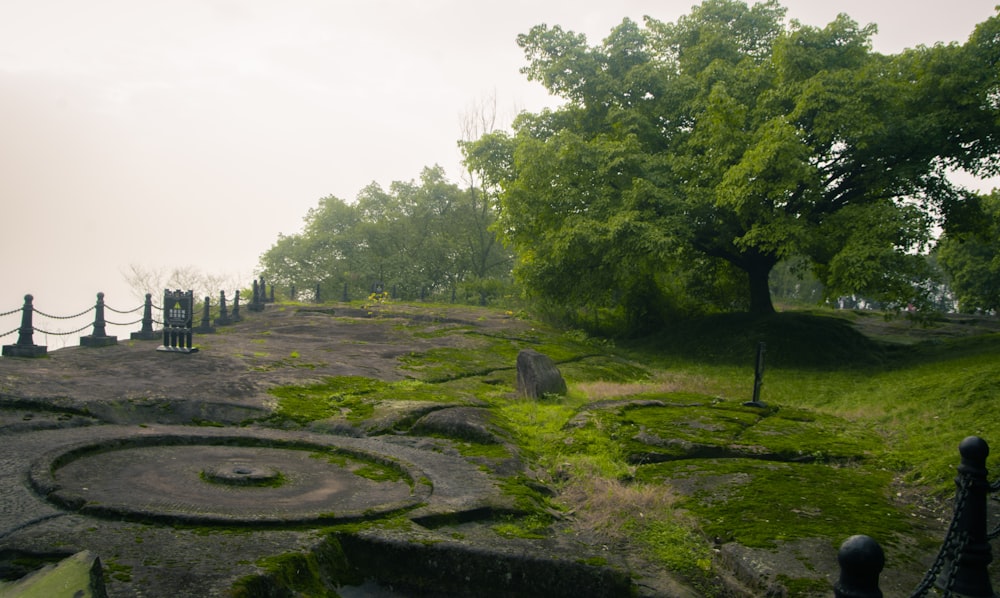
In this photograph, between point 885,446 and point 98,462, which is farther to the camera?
point 885,446

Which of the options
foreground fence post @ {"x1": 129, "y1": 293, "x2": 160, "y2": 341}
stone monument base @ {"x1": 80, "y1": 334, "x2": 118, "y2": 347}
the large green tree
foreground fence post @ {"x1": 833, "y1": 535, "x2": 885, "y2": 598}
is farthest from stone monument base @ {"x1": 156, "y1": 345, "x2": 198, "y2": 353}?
foreground fence post @ {"x1": 833, "y1": 535, "x2": 885, "y2": 598}

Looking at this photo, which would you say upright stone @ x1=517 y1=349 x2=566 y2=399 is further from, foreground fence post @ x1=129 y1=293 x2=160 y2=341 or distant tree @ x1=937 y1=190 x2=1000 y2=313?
distant tree @ x1=937 y1=190 x2=1000 y2=313

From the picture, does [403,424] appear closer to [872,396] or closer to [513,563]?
[513,563]

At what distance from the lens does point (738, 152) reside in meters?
18.6

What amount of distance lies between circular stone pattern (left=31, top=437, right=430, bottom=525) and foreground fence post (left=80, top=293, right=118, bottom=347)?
25.2ft

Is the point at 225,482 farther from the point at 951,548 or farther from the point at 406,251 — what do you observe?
the point at 406,251

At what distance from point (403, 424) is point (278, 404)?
71.0 inches

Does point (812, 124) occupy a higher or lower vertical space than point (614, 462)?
higher

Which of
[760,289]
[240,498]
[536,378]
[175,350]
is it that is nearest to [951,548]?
[240,498]

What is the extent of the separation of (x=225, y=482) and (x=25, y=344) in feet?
24.3

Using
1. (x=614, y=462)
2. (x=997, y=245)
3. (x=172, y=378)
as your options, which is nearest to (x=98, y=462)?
(x=172, y=378)

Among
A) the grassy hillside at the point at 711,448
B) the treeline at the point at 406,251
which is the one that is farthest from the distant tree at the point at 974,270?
the treeline at the point at 406,251

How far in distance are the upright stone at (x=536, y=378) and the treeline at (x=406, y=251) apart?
29.3m

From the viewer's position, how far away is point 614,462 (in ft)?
25.6
